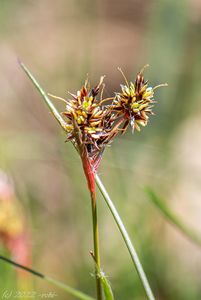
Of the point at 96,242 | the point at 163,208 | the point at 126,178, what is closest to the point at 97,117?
the point at 96,242

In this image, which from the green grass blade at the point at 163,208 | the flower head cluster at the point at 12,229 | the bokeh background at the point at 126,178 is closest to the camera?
the green grass blade at the point at 163,208

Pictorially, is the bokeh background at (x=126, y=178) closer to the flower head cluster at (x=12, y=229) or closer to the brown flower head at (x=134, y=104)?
the flower head cluster at (x=12, y=229)

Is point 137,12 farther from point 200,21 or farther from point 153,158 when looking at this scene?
point 153,158

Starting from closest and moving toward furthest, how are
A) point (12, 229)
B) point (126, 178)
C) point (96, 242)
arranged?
point (96, 242)
point (12, 229)
point (126, 178)

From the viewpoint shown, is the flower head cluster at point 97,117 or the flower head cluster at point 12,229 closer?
the flower head cluster at point 97,117

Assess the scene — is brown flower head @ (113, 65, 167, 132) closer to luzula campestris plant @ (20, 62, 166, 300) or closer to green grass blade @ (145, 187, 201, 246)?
luzula campestris plant @ (20, 62, 166, 300)

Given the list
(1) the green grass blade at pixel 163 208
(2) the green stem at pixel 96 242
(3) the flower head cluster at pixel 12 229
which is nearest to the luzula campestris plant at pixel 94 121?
(2) the green stem at pixel 96 242

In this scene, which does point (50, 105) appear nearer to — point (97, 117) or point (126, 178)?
point (97, 117)

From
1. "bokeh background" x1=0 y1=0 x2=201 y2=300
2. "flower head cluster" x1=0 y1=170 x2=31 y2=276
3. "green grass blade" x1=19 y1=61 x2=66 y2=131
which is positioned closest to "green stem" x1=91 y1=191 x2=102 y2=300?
"green grass blade" x1=19 y1=61 x2=66 y2=131
